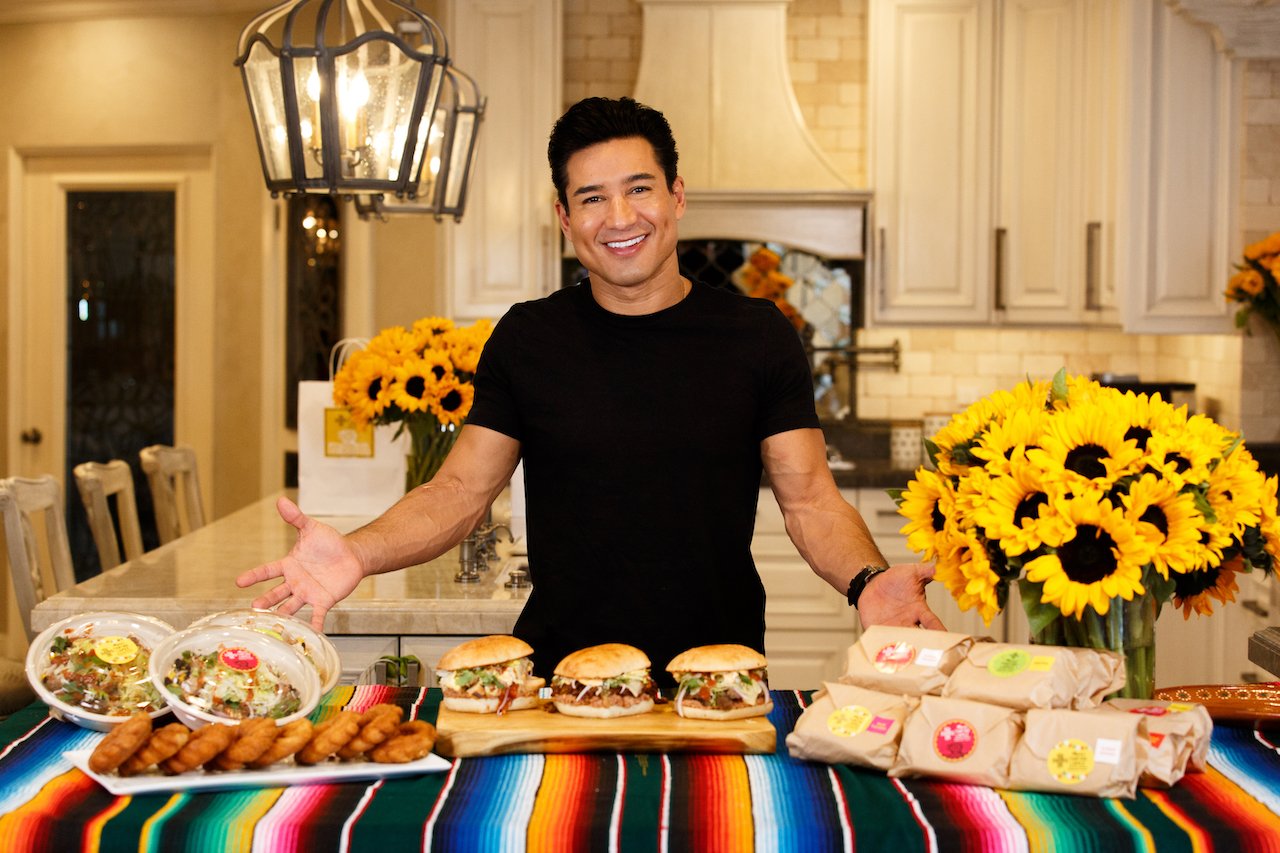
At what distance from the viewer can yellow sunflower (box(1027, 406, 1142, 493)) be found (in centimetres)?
141

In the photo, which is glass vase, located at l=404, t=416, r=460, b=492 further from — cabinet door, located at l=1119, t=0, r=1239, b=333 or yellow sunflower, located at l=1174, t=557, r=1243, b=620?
yellow sunflower, located at l=1174, t=557, r=1243, b=620

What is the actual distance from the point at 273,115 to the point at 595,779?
5.68 feet

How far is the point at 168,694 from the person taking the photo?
4.99ft

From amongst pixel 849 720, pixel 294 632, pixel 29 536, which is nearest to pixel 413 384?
pixel 29 536

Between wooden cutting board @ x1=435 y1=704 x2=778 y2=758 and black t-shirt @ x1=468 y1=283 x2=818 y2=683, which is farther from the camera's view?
black t-shirt @ x1=468 y1=283 x2=818 y2=683

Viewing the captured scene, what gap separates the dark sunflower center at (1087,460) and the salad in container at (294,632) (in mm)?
832

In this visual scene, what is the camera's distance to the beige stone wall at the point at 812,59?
17.5ft

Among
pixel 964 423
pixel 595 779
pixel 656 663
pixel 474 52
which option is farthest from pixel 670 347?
pixel 474 52

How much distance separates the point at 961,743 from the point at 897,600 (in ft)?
1.20

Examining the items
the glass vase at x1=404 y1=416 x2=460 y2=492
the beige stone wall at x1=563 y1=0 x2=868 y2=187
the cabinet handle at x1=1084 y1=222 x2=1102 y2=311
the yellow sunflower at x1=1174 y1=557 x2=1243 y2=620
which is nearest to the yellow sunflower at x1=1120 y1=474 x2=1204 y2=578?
the yellow sunflower at x1=1174 y1=557 x2=1243 y2=620

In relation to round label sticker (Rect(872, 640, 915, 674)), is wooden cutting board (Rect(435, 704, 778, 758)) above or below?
below

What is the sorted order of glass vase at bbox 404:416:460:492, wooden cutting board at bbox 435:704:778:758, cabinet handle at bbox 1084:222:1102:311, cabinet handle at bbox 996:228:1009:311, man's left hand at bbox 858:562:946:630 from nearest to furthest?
wooden cutting board at bbox 435:704:778:758 → man's left hand at bbox 858:562:946:630 → glass vase at bbox 404:416:460:492 → cabinet handle at bbox 1084:222:1102:311 → cabinet handle at bbox 996:228:1009:311

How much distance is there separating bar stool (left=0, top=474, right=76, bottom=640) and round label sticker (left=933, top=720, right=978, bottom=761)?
2.39m

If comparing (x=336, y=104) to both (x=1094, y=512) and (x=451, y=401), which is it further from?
(x=1094, y=512)
